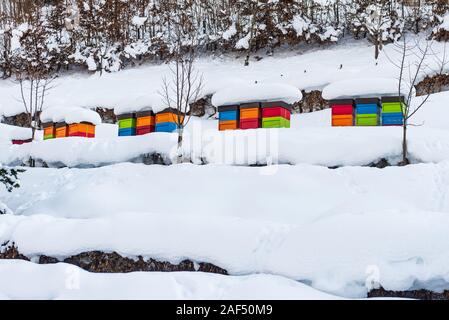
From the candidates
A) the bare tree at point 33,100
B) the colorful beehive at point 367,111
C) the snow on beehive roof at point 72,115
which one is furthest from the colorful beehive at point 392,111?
the bare tree at point 33,100

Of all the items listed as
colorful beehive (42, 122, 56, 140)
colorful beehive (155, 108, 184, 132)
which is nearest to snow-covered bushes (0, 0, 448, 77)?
colorful beehive (42, 122, 56, 140)

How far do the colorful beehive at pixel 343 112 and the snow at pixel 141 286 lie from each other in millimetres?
8196

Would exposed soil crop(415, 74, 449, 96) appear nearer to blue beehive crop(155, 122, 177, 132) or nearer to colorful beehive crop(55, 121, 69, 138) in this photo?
blue beehive crop(155, 122, 177, 132)

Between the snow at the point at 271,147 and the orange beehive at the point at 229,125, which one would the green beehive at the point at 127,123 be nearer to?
the snow at the point at 271,147

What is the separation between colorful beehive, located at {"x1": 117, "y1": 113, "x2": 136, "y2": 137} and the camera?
15.1 metres

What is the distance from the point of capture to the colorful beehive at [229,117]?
44.6ft

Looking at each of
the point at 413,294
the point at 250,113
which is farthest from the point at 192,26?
the point at 413,294

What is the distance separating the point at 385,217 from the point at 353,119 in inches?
275

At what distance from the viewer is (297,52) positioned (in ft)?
95.6

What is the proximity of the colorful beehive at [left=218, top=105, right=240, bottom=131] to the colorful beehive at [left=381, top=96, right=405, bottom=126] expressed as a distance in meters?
4.36

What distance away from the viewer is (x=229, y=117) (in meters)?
13.7

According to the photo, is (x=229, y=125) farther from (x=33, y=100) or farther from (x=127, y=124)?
(x=33, y=100)

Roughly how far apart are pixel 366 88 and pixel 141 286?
9.67 meters
